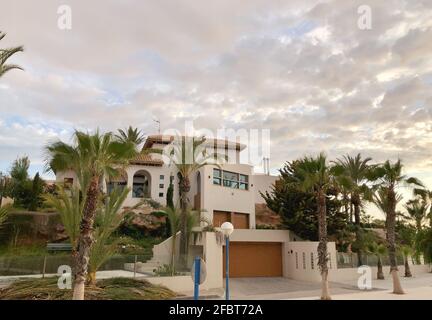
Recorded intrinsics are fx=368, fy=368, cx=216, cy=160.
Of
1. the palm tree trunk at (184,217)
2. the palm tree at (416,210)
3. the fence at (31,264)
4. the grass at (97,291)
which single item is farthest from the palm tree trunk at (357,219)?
the fence at (31,264)

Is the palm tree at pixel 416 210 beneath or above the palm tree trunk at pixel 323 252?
above

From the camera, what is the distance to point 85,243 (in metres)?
10.9

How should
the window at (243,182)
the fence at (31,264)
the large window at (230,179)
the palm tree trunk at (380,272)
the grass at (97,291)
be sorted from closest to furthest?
the grass at (97,291)
the fence at (31,264)
the palm tree trunk at (380,272)
the large window at (230,179)
the window at (243,182)

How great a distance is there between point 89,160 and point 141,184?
23.8 m

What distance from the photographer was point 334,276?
2350 cm

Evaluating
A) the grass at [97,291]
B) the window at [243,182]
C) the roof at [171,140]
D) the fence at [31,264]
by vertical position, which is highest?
the roof at [171,140]

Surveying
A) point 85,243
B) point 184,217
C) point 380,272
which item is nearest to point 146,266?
point 184,217

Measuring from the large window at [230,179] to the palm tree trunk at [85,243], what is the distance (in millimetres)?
17173

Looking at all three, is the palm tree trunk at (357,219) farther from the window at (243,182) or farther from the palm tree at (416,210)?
the window at (243,182)

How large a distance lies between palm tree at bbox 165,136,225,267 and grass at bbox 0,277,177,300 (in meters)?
5.98

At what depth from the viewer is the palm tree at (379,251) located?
2509 cm

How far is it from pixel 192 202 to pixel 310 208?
30.6ft

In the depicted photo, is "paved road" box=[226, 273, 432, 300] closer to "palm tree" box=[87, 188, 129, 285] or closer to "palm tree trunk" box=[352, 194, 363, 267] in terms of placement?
"palm tree trunk" box=[352, 194, 363, 267]
